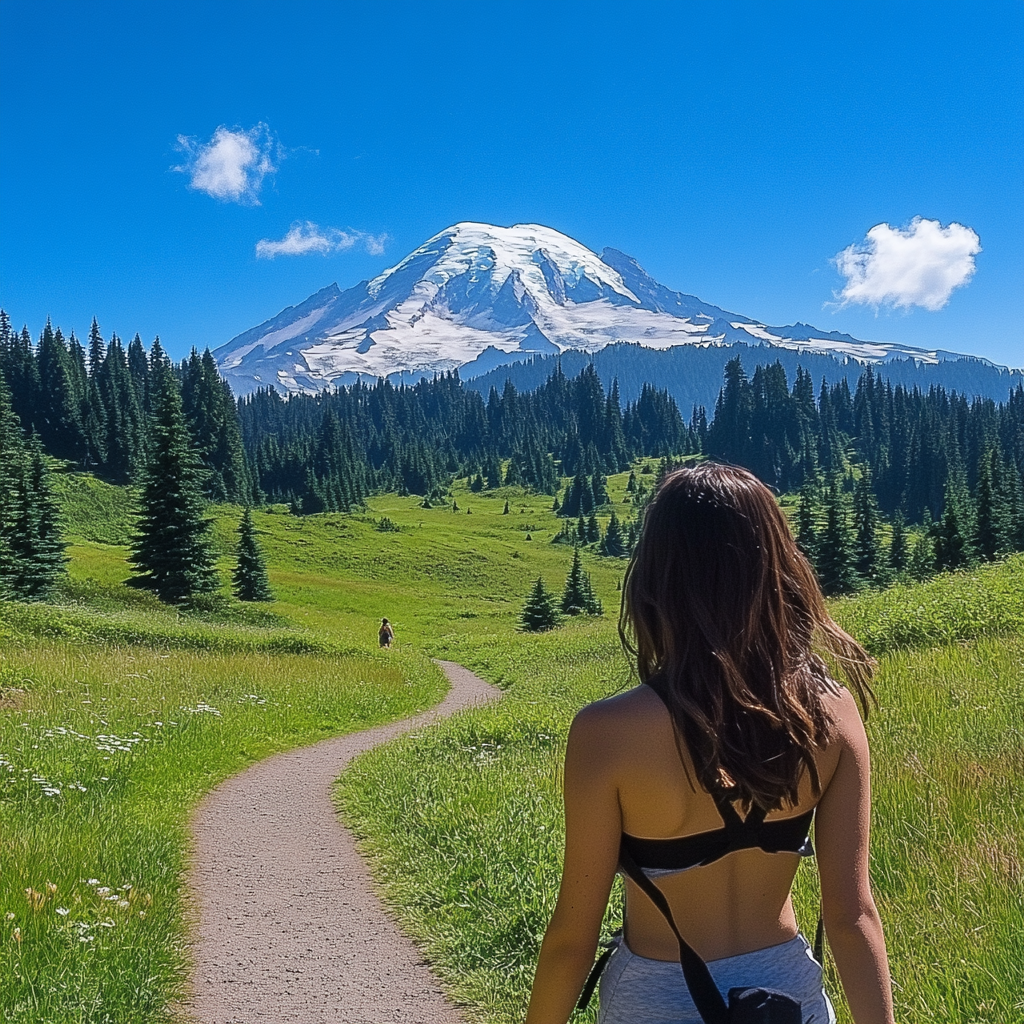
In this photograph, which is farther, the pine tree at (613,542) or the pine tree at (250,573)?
the pine tree at (613,542)

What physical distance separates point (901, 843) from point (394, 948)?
3439 millimetres

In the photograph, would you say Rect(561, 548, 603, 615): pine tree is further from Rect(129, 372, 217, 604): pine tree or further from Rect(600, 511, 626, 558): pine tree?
Rect(600, 511, 626, 558): pine tree

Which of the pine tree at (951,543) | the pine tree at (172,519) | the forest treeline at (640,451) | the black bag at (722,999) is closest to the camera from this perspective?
the black bag at (722,999)

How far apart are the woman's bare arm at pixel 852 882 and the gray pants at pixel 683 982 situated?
Answer: 0.10m

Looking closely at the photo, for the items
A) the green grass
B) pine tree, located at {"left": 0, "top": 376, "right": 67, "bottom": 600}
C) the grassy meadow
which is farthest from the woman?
pine tree, located at {"left": 0, "top": 376, "right": 67, "bottom": 600}

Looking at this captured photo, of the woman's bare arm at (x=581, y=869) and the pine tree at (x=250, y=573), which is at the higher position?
the woman's bare arm at (x=581, y=869)

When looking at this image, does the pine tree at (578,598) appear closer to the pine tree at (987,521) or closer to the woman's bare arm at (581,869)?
the pine tree at (987,521)

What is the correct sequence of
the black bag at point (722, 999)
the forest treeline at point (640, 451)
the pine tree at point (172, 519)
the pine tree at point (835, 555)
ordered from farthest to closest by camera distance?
1. the forest treeline at point (640, 451)
2. the pine tree at point (835, 555)
3. the pine tree at point (172, 519)
4. the black bag at point (722, 999)

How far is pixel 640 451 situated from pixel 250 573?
145 meters

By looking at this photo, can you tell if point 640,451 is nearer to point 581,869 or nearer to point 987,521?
point 987,521

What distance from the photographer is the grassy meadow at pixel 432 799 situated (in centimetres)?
455

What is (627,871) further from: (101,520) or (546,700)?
(101,520)

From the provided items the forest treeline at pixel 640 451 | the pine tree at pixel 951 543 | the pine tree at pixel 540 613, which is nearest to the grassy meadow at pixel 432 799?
the pine tree at pixel 540 613

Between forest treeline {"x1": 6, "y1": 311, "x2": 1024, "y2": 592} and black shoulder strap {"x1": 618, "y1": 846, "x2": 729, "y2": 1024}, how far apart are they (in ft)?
172
